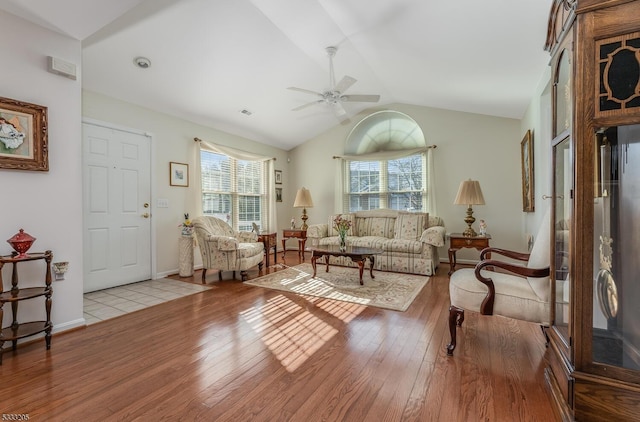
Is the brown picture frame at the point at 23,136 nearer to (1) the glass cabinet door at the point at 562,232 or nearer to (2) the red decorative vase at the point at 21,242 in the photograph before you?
(2) the red decorative vase at the point at 21,242

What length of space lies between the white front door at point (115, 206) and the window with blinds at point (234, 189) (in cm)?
103

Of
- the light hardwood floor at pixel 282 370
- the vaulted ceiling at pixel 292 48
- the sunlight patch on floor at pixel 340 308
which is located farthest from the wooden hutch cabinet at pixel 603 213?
the sunlight patch on floor at pixel 340 308

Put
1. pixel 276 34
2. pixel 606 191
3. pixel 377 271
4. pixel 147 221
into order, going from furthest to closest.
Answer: pixel 377 271
pixel 147 221
pixel 276 34
pixel 606 191

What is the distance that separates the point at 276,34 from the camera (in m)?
3.45

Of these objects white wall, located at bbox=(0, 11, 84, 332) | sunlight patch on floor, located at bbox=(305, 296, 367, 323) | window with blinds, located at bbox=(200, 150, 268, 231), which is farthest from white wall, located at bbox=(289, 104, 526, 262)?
white wall, located at bbox=(0, 11, 84, 332)

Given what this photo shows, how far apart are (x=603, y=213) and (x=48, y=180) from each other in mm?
3726

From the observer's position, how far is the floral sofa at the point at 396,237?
4.48 metres

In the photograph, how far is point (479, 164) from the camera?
511 cm

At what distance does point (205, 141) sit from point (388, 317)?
407 centimetres

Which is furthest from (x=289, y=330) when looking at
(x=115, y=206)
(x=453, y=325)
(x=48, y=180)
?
(x=115, y=206)

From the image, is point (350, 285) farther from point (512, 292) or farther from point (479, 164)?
point (479, 164)

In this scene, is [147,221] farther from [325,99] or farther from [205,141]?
[325,99]

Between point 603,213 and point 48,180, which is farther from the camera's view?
point 48,180

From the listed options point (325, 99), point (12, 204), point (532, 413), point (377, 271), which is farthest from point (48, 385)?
point (377, 271)
